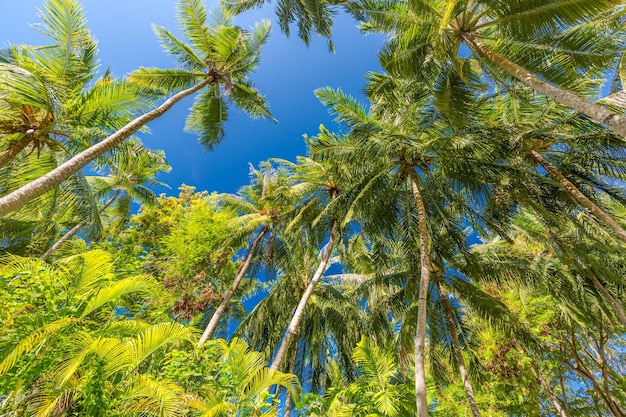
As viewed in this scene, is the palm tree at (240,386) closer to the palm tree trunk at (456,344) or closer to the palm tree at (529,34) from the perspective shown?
the palm tree at (529,34)

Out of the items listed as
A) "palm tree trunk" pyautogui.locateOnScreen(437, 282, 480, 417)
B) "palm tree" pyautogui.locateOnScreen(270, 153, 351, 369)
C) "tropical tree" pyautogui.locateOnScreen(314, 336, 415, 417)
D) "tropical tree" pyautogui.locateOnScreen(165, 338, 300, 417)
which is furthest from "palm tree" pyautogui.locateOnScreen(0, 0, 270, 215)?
"palm tree trunk" pyautogui.locateOnScreen(437, 282, 480, 417)

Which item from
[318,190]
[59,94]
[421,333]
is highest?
[318,190]

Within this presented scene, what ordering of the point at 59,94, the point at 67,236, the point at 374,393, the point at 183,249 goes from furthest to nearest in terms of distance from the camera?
1. the point at 67,236
2. the point at 183,249
3. the point at 59,94
4. the point at 374,393

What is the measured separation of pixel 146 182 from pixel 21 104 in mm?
9448

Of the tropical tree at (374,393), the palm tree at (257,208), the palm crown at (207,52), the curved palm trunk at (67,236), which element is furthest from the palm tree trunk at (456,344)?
the curved palm trunk at (67,236)

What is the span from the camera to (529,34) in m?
5.86

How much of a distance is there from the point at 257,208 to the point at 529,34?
34.1 ft

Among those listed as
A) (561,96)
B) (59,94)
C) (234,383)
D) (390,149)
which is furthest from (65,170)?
(561,96)

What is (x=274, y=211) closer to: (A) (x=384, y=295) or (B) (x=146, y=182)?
(A) (x=384, y=295)

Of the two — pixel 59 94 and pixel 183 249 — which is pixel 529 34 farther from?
pixel 183 249

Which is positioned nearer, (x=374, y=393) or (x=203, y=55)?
(x=374, y=393)

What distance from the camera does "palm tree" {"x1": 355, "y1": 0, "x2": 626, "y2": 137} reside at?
5.20 metres

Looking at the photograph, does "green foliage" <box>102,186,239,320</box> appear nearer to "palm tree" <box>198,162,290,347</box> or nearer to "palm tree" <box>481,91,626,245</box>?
"palm tree" <box>198,162,290,347</box>

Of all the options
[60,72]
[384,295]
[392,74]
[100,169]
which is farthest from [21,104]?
[384,295]
